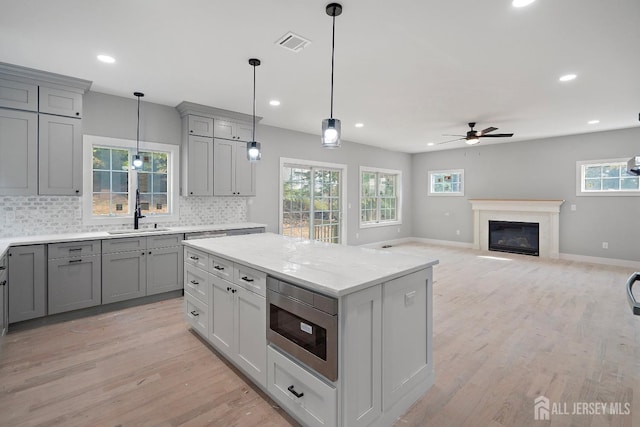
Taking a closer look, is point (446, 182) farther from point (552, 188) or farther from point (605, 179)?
point (605, 179)

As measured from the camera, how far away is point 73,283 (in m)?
3.46

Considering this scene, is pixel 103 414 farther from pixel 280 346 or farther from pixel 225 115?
pixel 225 115

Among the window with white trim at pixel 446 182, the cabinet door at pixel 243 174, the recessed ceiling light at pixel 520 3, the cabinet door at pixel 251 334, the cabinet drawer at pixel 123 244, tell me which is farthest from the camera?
the window with white trim at pixel 446 182

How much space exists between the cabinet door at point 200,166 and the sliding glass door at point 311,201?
1.64m

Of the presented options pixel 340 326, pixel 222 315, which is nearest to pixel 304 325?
pixel 340 326

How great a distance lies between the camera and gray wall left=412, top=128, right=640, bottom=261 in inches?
243

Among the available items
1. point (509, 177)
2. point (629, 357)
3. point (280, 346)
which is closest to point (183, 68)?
point (280, 346)

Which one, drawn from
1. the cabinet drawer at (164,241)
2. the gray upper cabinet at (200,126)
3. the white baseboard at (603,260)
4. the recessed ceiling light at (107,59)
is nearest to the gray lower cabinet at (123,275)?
the cabinet drawer at (164,241)

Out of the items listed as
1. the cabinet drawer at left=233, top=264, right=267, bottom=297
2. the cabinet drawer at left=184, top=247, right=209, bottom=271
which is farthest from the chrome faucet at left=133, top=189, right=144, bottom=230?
the cabinet drawer at left=233, top=264, right=267, bottom=297

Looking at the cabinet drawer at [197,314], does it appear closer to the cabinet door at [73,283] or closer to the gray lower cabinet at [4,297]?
the cabinet door at [73,283]

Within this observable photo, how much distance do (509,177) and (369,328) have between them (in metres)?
7.46

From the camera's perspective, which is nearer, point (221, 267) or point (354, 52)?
point (221, 267)

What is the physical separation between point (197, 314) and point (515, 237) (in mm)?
7434

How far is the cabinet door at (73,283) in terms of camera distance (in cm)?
336
